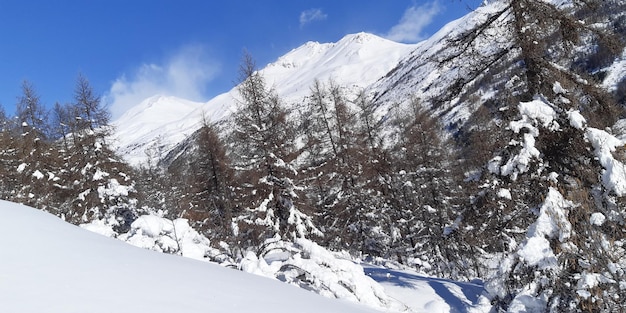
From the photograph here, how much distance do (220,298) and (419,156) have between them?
64.4 feet

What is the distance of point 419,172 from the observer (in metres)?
21.6

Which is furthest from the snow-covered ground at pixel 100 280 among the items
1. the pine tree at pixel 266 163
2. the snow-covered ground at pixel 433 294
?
the pine tree at pixel 266 163

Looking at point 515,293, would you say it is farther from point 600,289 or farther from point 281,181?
point 281,181

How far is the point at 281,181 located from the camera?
685 inches

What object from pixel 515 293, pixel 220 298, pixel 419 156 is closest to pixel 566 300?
pixel 515 293

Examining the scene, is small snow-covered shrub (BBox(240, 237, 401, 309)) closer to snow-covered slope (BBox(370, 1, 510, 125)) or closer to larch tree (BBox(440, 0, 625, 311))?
larch tree (BBox(440, 0, 625, 311))

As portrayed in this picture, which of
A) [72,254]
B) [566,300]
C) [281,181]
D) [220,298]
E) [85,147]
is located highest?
[85,147]

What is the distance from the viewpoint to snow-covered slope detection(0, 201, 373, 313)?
280 centimetres

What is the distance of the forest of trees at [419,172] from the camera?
8047mm

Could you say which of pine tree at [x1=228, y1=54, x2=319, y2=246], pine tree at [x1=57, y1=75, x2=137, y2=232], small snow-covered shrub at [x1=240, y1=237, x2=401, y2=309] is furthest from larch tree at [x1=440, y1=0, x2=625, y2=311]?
pine tree at [x1=57, y1=75, x2=137, y2=232]

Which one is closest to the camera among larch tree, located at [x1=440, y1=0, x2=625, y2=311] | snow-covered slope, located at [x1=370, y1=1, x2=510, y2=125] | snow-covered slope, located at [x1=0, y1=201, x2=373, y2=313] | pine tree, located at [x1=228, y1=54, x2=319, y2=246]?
snow-covered slope, located at [x1=0, y1=201, x2=373, y2=313]

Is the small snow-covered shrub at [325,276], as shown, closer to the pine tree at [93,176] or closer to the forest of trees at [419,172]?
the forest of trees at [419,172]

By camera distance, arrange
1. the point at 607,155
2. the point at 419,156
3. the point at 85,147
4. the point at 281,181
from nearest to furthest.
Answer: the point at 607,155 → the point at 281,181 → the point at 85,147 → the point at 419,156

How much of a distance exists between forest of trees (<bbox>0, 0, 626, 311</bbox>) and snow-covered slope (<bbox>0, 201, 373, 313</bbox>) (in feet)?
17.2
